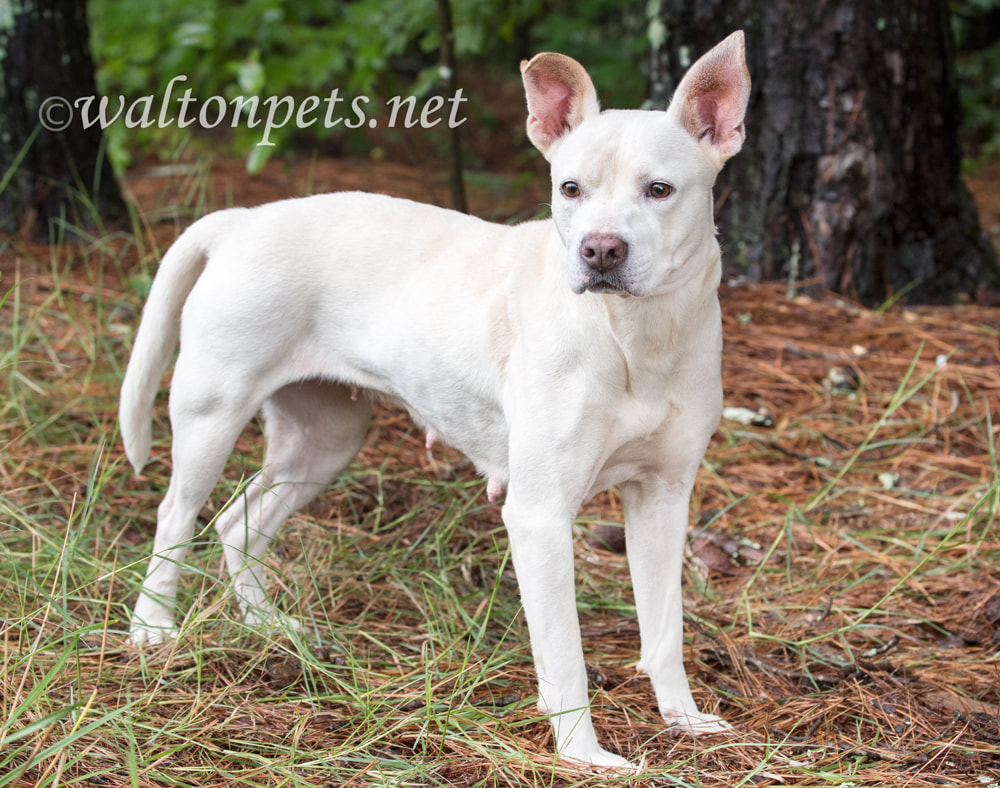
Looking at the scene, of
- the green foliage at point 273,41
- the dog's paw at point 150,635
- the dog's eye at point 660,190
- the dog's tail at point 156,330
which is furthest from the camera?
the green foliage at point 273,41

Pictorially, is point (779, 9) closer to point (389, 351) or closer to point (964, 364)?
point (964, 364)

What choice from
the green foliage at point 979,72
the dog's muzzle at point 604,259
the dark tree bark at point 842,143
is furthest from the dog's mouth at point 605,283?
the green foliage at point 979,72

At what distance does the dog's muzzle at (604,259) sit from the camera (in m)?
2.28

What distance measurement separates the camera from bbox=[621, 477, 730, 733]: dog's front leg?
2789 mm

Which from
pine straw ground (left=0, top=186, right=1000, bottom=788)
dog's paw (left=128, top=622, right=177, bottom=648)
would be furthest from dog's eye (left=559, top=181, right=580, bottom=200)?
dog's paw (left=128, top=622, right=177, bottom=648)

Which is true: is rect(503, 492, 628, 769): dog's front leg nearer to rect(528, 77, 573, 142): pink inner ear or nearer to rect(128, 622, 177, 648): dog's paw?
rect(528, 77, 573, 142): pink inner ear

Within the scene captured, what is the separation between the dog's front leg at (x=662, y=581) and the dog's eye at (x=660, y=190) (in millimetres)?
772

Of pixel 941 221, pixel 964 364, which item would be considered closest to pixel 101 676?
pixel 964 364

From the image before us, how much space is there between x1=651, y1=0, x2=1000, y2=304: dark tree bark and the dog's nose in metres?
2.93

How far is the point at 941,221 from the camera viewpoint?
5.12 meters

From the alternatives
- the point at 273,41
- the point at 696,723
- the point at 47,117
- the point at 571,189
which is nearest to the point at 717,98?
the point at 571,189

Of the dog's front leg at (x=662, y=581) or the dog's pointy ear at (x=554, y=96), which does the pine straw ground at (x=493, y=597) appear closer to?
the dog's front leg at (x=662, y=581)

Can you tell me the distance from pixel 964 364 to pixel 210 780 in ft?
11.6

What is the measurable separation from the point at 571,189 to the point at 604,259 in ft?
0.83
